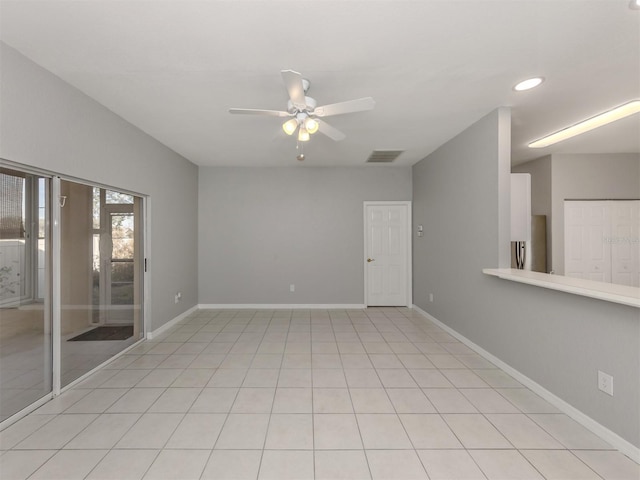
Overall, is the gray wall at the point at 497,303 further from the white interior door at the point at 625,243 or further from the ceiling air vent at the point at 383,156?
the white interior door at the point at 625,243

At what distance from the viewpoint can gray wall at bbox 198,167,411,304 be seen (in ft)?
17.8

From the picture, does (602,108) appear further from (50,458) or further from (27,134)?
(50,458)

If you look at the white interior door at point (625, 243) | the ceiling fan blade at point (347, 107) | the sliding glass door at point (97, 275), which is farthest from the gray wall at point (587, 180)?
the sliding glass door at point (97, 275)

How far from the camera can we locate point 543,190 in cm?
496

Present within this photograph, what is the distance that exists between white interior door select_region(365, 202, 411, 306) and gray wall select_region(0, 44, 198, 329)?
3.22 metres

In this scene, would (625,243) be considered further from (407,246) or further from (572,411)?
(572,411)

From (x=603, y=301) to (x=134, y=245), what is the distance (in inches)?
179

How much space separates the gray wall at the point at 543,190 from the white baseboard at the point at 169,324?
6073 mm

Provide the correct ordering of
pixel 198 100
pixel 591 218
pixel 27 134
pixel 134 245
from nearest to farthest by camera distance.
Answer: pixel 27 134 < pixel 198 100 < pixel 134 245 < pixel 591 218

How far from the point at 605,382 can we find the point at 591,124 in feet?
10.2

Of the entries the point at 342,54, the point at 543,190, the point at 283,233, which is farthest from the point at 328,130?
the point at 543,190

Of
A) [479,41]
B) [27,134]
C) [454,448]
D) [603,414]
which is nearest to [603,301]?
[603,414]

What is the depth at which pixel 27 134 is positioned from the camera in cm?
214

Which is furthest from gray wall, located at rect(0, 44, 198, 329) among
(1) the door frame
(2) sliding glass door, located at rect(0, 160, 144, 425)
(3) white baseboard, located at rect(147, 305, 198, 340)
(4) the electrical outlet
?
(4) the electrical outlet
